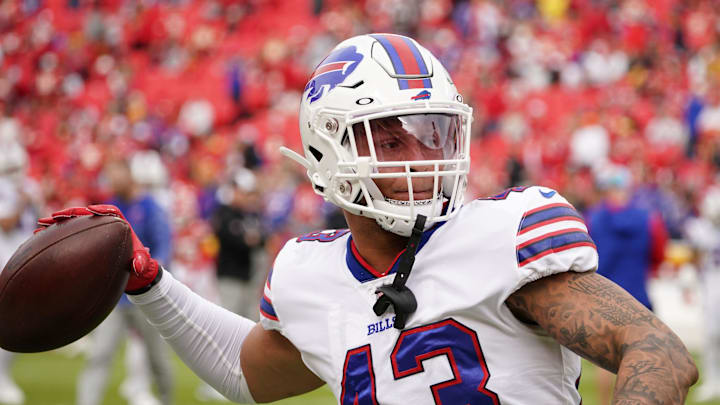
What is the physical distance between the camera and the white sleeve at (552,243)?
173cm

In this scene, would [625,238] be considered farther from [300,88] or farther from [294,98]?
[300,88]

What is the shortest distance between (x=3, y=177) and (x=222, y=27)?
888cm

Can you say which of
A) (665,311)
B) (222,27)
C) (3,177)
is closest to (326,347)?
(3,177)

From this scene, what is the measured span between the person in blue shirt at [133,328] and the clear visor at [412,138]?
385cm

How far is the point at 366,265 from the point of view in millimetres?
2043

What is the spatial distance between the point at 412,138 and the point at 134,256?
→ 0.73 metres

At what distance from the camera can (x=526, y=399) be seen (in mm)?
1809

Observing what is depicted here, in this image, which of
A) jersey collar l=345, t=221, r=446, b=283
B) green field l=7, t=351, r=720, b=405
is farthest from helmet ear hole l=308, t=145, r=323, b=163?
green field l=7, t=351, r=720, b=405

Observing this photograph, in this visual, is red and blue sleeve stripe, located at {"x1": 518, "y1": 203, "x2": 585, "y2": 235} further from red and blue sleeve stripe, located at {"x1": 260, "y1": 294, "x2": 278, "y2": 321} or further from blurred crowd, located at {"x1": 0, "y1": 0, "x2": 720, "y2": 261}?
blurred crowd, located at {"x1": 0, "y1": 0, "x2": 720, "y2": 261}

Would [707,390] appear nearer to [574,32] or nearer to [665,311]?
[665,311]

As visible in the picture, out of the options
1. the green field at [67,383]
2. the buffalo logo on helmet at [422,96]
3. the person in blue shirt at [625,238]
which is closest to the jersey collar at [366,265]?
the buffalo logo on helmet at [422,96]

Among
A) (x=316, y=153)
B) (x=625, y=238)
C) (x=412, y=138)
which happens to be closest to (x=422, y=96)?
(x=412, y=138)

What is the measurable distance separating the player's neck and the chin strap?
0.07 metres

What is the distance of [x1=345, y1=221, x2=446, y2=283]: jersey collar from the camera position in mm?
1987
